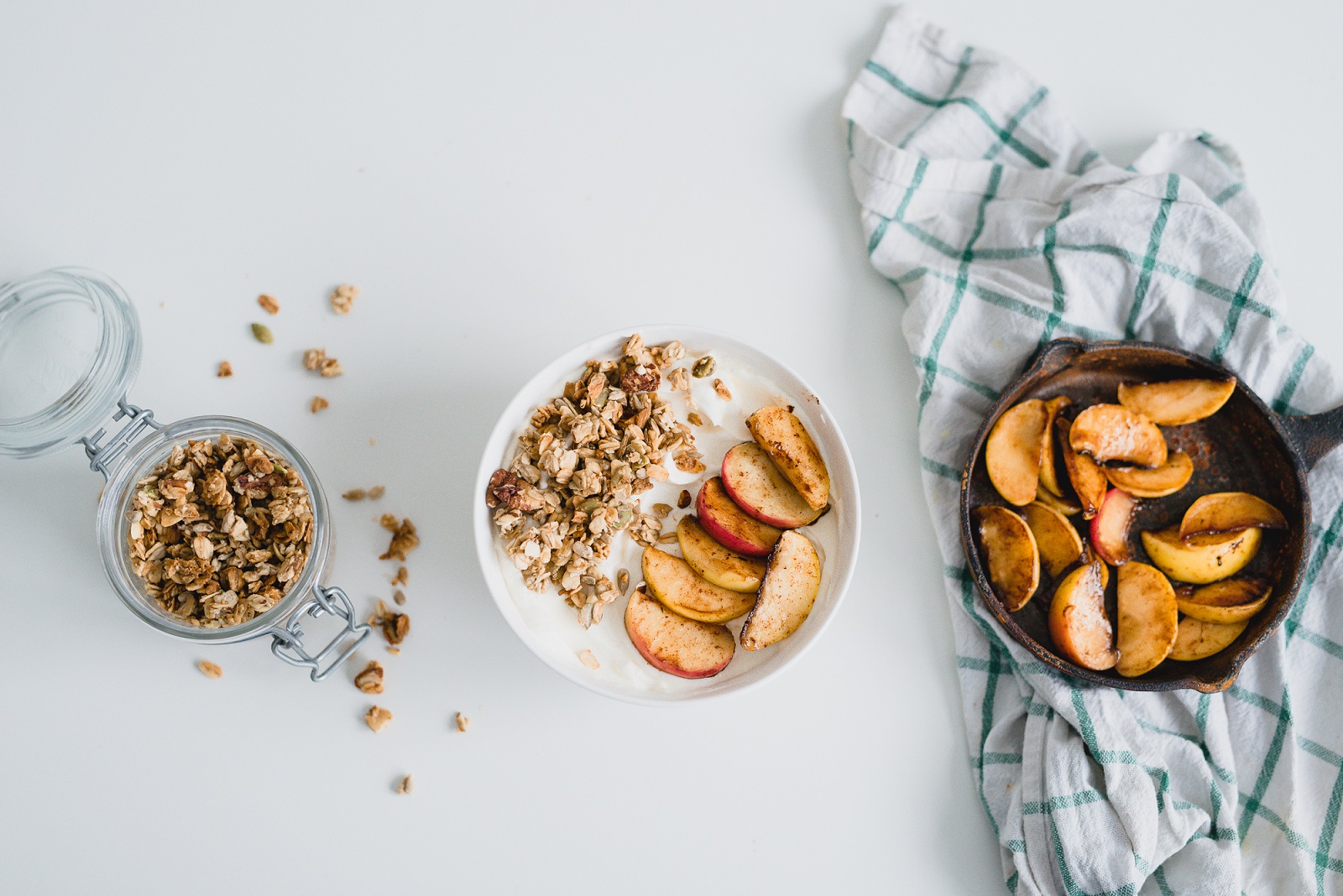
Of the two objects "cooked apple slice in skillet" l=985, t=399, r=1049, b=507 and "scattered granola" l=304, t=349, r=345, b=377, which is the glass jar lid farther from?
"cooked apple slice in skillet" l=985, t=399, r=1049, b=507

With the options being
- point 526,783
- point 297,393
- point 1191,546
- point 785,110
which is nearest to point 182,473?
point 297,393

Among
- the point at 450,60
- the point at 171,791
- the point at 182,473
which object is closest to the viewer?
the point at 182,473

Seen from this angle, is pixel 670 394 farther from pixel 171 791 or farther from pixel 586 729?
pixel 171 791

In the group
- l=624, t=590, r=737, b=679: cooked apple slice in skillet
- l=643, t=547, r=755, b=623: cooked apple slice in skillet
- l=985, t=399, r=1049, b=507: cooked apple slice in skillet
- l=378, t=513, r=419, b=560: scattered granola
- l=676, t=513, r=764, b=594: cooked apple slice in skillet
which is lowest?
l=378, t=513, r=419, b=560: scattered granola

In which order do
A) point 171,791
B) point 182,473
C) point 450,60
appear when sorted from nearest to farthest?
point 182,473 → point 171,791 → point 450,60

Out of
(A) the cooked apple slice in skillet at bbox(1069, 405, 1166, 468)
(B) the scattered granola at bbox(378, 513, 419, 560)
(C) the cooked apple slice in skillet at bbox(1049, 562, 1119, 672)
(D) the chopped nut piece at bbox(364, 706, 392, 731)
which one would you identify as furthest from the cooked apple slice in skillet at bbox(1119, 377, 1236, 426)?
(D) the chopped nut piece at bbox(364, 706, 392, 731)
